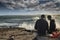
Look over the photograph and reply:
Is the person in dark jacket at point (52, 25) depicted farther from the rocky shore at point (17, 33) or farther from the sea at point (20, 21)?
the rocky shore at point (17, 33)

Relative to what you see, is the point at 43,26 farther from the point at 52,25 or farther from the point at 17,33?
the point at 17,33

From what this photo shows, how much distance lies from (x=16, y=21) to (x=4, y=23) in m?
0.22

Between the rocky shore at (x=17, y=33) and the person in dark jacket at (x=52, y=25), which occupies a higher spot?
the person in dark jacket at (x=52, y=25)

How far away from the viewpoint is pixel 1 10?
269 cm

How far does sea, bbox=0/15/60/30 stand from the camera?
2.64 meters

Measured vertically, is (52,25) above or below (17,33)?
above

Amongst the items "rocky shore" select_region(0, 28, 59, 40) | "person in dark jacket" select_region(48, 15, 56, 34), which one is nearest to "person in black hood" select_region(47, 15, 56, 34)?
"person in dark jacket" select_region(48, 15, 56, 34)

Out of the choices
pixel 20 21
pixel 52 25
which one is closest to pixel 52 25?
pixel 52 25

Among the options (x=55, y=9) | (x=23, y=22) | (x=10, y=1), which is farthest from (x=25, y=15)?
(x=55, y=9)

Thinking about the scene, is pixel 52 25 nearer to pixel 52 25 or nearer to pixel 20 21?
pixel 52 25

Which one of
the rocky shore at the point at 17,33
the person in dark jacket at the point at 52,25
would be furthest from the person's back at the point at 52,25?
the rocky shore at the point at 17,33

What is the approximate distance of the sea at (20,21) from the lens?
2.64 m

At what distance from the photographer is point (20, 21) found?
269cm

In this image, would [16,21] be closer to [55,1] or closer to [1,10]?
[1,10]
